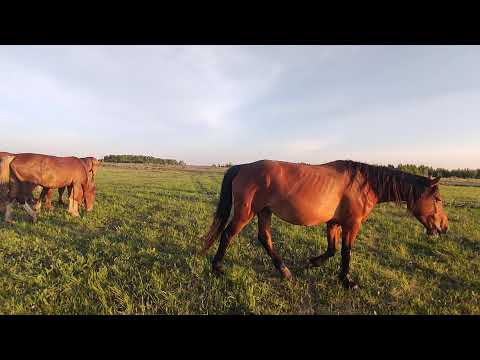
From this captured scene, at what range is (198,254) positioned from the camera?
4.19 metres

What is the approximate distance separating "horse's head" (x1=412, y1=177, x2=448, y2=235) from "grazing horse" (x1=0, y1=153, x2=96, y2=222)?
8.90 meters

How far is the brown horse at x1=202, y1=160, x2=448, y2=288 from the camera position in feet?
11.7

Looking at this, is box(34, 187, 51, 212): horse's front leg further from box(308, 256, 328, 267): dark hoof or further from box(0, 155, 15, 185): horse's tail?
box(308, 256, 328, 267): dark hoof

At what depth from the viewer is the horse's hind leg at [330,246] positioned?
3984 millimetres

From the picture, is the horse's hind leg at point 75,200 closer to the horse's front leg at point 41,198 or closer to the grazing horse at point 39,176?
the grazing horse at point 39,176

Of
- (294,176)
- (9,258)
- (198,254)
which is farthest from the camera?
(198,254)

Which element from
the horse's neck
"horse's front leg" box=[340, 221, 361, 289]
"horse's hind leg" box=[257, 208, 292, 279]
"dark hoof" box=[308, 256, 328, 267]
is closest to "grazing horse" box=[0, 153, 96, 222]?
"horse's hind leg" box=[257, 208, 292, 279]

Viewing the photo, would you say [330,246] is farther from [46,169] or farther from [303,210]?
[46,169]

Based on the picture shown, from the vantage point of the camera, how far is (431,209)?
408cm

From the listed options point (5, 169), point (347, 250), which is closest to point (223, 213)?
point (347, 250)

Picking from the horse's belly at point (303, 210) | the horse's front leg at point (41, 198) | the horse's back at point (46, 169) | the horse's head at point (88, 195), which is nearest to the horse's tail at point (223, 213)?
the horse's belly at point (303, 210)
